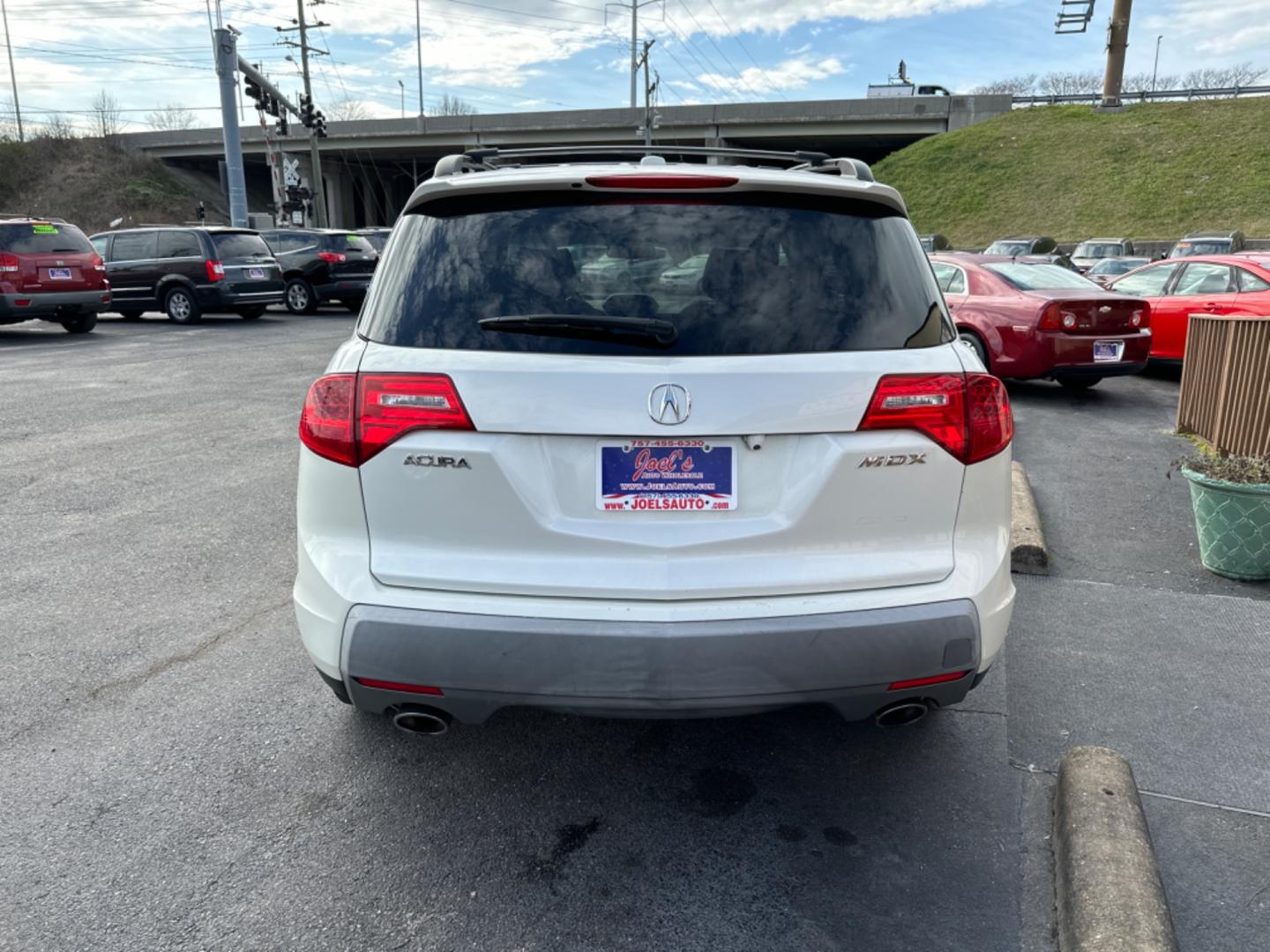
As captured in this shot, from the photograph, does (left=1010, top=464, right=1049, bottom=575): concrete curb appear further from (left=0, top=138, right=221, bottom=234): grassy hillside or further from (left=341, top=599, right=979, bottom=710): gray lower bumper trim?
(left=0, top=138, right=221, bottom=234): grassy hillside

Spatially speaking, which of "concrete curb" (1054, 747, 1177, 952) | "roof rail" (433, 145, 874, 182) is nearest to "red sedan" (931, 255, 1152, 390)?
"roof rail" (433, 145, 874, 182)

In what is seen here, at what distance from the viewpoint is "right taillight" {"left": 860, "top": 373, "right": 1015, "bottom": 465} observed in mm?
2400

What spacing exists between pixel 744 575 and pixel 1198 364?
24.5 ft

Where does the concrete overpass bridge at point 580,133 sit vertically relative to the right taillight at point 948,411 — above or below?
above

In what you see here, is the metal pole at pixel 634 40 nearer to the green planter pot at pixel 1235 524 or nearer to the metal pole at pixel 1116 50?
the metal pole at pixel 1116 50

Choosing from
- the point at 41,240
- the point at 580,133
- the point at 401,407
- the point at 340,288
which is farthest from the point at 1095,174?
the point at 401,407

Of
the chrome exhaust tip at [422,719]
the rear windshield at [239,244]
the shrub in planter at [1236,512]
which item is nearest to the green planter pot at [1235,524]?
the shrub in planter at [1236,512]

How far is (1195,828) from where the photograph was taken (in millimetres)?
2764

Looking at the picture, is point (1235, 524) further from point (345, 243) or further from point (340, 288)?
point (345, 243)

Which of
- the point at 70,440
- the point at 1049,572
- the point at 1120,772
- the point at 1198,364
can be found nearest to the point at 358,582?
→ the point at 1120,772

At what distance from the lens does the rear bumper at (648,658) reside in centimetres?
227

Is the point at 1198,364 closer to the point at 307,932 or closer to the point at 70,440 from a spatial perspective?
the point at 307,932

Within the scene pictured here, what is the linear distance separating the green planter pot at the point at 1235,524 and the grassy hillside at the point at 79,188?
7165 cm

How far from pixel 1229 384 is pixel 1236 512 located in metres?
3.12
